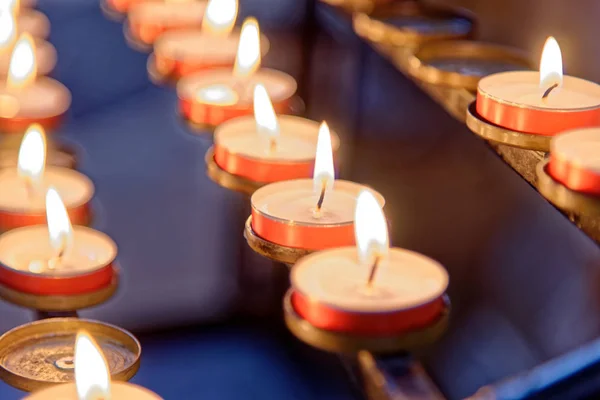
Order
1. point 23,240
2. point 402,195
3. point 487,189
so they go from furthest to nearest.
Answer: point 402,195
point 487,189
point 23,240

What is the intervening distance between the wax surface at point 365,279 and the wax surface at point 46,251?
236 mm

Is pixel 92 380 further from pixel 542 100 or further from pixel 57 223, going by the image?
pixel 542 100

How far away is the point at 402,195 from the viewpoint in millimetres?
1717

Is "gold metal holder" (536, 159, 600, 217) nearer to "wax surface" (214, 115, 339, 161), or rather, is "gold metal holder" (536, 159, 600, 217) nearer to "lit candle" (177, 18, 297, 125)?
"wax surface" (214, 115, 339, 161)

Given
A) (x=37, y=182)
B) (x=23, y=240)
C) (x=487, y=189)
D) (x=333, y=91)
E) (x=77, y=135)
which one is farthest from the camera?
(x=77, y=135)

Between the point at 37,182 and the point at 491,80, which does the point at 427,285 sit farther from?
the point at 37,182

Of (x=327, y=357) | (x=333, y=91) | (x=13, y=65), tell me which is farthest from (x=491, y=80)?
(x=327, y=357)

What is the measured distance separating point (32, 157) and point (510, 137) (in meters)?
0.52

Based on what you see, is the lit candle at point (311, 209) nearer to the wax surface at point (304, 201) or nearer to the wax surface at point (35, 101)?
the wax surface at point (304, 201)

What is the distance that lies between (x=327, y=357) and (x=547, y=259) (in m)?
0.88

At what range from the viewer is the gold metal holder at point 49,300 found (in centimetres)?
87

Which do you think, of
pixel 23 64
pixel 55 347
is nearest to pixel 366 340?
pixel 55 347

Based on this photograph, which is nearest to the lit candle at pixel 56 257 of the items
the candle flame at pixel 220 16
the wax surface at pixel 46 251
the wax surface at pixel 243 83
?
the wax surface at pixel 46 251

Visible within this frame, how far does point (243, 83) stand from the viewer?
4.31ft
